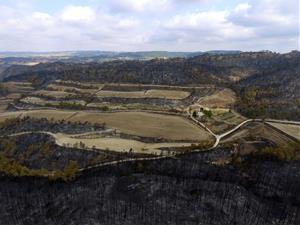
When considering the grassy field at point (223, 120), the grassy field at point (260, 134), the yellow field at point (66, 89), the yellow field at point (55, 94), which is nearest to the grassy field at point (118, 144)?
the grassy field at point (260, 134)

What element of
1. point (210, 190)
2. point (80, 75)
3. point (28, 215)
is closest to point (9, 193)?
point (28, 215)

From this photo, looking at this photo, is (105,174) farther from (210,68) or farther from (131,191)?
(210,68)

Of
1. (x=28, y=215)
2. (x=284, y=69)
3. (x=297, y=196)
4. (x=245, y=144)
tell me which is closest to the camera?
(x=297, y=196)

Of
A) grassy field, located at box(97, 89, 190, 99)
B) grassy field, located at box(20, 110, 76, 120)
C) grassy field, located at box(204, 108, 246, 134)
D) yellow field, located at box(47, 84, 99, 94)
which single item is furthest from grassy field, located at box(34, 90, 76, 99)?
grassy field, located at box(204, 108, 246, 134)

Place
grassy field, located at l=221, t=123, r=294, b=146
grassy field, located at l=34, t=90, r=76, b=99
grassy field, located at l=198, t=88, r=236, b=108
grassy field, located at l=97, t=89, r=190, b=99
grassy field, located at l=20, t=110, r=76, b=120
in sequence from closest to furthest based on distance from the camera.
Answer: grassy field, located at l=221, t=123, r=294, b=146
grassy field, located at l=20, t=110, r=76, b=120
grassy field, located at l=198, t=88, r=236, b=108
grassy field, located at l=97, t=89, r=190, b=99
grassy field, located at l=34, t=90, r=76, b=99

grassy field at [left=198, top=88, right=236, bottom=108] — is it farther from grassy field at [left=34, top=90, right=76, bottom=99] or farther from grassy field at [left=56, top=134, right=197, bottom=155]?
grassy field at [left=34, top=90, right=76, bottom=99]

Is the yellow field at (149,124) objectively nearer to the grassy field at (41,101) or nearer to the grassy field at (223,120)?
the grassy field at (223,120)
